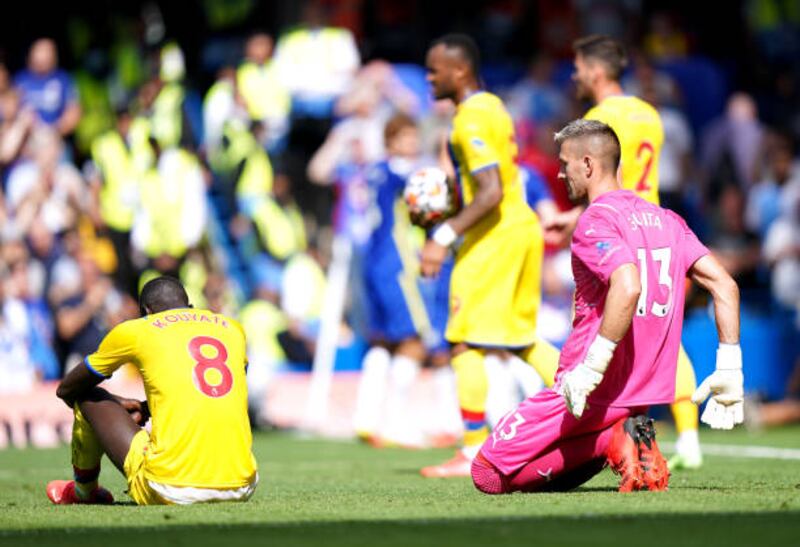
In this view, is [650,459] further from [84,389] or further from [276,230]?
[276,230]

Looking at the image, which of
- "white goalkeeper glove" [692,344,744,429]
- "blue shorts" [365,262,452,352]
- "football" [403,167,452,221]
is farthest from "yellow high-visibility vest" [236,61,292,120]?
"white goalkeeper glove" [692,344,744,429]

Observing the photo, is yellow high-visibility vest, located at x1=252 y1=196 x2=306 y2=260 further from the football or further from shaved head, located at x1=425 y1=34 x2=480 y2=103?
shaved head, located at x1=425 y1=34 x2=480 y2=103

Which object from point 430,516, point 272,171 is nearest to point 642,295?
point 430,516

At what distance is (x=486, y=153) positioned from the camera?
9.95 m

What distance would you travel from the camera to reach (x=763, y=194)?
56.5 ft

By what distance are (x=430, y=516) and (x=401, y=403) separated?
7685 millimetres

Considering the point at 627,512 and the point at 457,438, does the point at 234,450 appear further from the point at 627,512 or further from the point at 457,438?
the point at 457,438

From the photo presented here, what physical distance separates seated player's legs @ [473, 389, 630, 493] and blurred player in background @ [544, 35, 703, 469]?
1.99 meters

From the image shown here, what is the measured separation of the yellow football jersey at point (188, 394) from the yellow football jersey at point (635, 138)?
10.4 ft

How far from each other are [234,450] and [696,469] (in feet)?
11.7

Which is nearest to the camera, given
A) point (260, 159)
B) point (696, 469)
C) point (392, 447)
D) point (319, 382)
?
point (696, 469)

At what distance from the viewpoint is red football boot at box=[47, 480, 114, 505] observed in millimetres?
8141

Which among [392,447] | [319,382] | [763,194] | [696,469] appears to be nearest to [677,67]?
[763,194]

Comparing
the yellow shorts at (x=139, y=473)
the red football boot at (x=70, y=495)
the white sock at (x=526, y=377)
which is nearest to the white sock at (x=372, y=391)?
the white sock at (x=526, y=377)
